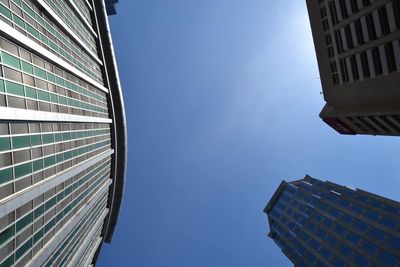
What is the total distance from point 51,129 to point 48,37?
485 inches

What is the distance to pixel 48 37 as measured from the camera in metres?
44.6

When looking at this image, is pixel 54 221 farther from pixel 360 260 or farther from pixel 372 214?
pixel 372 214

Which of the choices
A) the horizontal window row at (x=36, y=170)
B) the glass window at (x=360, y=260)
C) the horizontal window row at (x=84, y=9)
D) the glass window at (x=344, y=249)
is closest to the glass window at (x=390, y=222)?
the glass window at (x=360, y=260)

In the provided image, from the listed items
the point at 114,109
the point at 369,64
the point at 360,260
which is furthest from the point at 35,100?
the point at 360,260

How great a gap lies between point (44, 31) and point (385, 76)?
39787 mm

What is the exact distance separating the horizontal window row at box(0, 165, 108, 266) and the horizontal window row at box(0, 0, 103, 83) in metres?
20.5

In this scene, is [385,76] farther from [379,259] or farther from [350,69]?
[379,259]

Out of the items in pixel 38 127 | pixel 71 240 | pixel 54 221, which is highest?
pixel 38 127

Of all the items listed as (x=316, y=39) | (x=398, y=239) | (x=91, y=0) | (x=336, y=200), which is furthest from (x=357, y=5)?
(x=336, y=200)

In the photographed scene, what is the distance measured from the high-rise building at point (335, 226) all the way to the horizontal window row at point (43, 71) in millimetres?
59401

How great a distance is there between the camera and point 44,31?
43.7 meters

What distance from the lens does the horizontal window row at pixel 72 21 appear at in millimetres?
50513

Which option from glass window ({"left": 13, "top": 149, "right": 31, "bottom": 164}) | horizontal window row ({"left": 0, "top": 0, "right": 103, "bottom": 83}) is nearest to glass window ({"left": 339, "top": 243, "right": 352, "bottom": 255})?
horizontal window row ({"left": 0, "top": 0, "right": 103, "bottom": 83})

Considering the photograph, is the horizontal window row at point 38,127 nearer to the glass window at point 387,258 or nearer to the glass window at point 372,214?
the glass window at point 387,258
